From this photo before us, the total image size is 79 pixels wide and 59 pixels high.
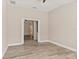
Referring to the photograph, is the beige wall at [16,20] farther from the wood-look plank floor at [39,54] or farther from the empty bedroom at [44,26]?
the wood-look plank floor at [39,54]

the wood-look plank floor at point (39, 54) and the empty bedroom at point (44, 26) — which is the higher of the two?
the empty bedroom at point (44, 26)

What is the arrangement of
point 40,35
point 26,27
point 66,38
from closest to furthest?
1. point 66,38
2. point 40,35
3. point 26,27

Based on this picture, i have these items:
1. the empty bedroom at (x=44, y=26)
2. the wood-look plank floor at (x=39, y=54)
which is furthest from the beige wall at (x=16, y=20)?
the wood-look plank floor at (x=39, y=54)

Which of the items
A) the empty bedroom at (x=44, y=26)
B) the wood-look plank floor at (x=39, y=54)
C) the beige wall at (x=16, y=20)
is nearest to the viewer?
the wood-look plank floor at (x=39, y=54)

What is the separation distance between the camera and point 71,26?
5.01m

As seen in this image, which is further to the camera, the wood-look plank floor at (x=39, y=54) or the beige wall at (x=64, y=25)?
the beige wall at (x=64, y=25)

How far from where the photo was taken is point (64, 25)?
5.62 metres

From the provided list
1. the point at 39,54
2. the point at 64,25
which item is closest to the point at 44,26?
the point at 64,25

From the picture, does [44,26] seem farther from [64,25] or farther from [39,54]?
[39,54]

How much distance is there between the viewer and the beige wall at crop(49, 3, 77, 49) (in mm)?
4875

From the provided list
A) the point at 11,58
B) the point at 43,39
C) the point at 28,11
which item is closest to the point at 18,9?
the point at 28,11

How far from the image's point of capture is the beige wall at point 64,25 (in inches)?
192

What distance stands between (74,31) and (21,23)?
377cm

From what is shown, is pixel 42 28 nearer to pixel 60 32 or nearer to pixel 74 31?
pixel 60 32
